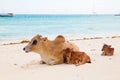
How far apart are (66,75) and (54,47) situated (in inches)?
48.1

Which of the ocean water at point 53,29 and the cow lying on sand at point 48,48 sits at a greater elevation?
the cow lying on sand at point 48,48

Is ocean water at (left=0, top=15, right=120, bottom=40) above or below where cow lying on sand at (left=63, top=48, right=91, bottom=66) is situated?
below

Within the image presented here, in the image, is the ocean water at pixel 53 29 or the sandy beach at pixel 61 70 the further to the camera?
the ocean water at pixel 53 29

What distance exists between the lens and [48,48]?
681 cm

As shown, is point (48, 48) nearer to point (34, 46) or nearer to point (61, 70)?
point (34, 46)

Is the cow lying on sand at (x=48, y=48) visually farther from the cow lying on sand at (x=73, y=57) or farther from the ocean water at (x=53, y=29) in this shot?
the ocean water at (x=53, y=29)

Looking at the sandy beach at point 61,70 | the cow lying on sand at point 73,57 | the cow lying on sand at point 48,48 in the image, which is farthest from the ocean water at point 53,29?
the cow lying on sand at point 73,57

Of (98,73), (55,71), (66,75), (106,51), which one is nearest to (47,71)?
(55,71)

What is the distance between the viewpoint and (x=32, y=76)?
5.70m

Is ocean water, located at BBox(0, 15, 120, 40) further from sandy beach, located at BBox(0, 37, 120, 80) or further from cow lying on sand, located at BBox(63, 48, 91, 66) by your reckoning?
cow lying on sand, located at BBox(63, 48, 91, 66)

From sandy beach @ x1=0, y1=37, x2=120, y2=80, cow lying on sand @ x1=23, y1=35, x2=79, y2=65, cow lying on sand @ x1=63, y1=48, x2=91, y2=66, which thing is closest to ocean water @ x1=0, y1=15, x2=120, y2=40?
sandy beach @ x1=0, y1=37, x2=120, y2=80

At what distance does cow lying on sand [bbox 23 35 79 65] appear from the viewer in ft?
22.3

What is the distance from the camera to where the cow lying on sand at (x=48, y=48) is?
680 centimetres

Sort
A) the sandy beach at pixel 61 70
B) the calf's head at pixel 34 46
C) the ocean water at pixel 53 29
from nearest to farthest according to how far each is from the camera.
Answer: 1. the sandy beach at pixel 61 70
2. the calf's head at pixel 34 46
3. the ocean water at pixel 53 29
